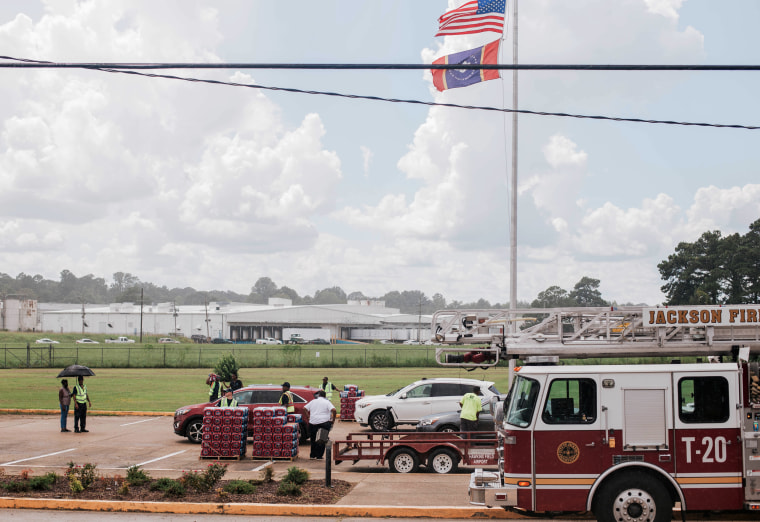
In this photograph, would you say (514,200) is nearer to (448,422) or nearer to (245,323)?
(448,422)

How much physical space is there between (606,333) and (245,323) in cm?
13036

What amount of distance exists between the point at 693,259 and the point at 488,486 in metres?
61.3

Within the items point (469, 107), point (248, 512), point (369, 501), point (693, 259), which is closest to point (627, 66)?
point (469, 107)

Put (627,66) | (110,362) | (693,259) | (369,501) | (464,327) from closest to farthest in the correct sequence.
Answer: (627,66) < (464,327) < (369,501) < (110,362) < (693,259)

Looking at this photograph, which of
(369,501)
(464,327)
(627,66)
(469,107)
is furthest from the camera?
(469,107)

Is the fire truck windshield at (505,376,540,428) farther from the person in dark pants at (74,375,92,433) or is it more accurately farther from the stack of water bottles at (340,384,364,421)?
the person in dark pants at (74,375,92,433)

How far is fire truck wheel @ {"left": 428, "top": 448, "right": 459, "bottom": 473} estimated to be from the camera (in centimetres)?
1530

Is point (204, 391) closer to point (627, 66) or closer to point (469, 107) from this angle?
point (469, 107)

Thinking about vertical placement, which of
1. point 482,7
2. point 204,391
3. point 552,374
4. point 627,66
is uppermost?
point 482,7

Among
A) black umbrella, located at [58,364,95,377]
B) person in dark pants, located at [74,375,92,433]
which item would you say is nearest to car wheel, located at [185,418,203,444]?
person in dark pants, located at [74,375,92,433]

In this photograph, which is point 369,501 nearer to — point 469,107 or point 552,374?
point 552,374

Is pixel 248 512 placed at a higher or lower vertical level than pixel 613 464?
lower

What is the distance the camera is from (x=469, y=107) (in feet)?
42.8

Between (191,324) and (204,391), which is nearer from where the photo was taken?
(204,391)
